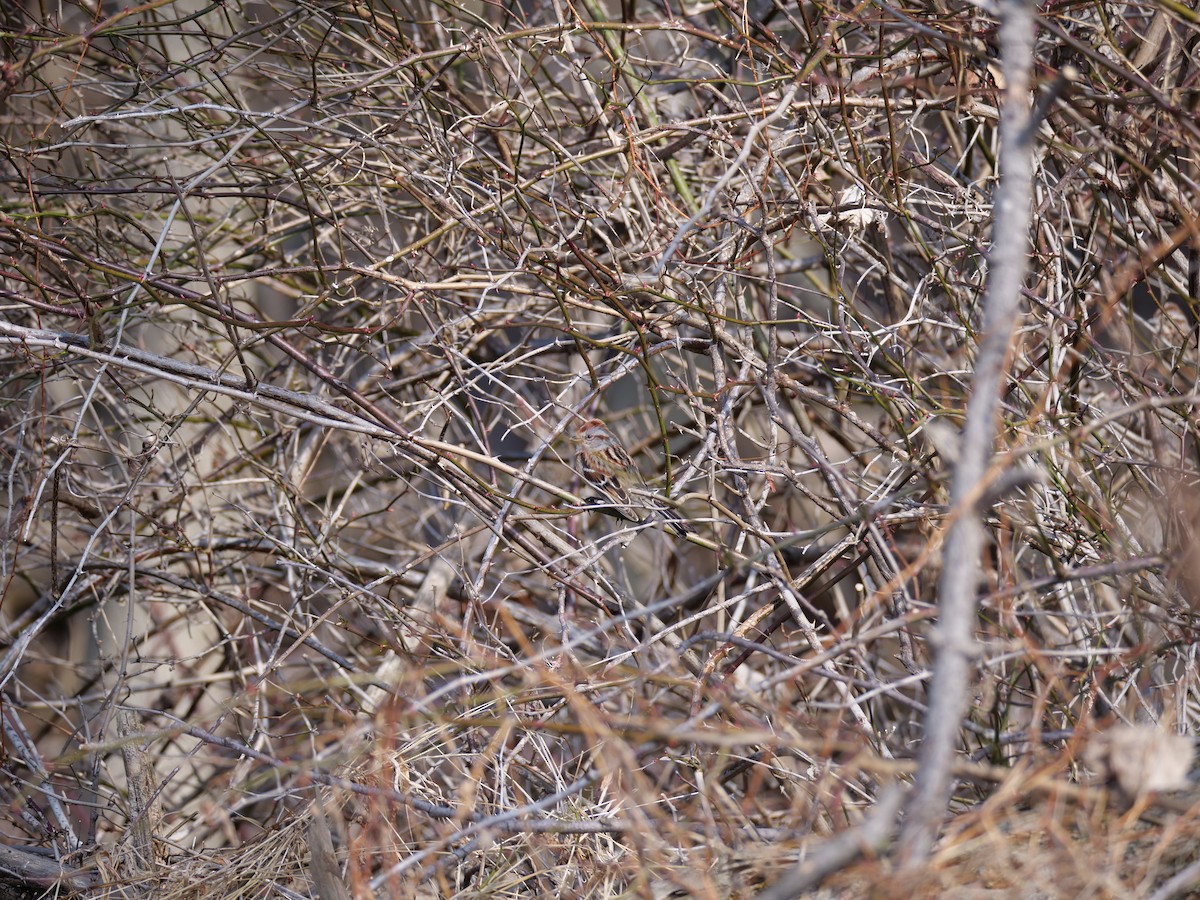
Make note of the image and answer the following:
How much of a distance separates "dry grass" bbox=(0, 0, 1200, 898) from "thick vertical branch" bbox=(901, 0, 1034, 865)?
5 cm

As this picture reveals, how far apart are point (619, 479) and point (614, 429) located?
1.17 metres

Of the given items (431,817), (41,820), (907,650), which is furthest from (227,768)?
(907,650)

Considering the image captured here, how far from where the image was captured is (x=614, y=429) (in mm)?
3395

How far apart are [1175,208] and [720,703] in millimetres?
1654

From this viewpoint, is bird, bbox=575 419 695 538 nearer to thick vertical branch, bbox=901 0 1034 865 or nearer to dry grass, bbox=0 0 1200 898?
dry grass, bbox=0 0 1200 898

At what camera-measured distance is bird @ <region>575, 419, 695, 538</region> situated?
2195mm

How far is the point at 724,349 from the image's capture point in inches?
102

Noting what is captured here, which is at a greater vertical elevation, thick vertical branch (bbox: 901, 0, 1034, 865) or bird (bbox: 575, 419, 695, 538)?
thick vertical branch (bbox: 901, 0, 1034, 865)

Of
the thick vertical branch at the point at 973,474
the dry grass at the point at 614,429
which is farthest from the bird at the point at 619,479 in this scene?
→ the thick vertical branch at the point at 973,474

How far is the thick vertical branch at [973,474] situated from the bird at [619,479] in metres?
1.08

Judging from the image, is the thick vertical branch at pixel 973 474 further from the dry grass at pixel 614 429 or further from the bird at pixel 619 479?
the bird at pixel 619 479

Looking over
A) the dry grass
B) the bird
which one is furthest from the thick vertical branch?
the bird

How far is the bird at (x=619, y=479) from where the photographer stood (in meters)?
2.20

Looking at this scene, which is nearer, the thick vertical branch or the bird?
the thick vertical branch
